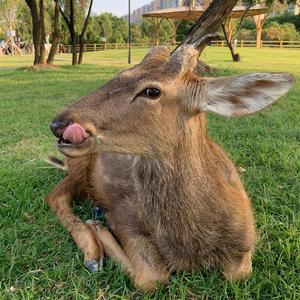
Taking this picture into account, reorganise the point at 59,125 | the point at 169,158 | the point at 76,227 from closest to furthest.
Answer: the point at 59,125 < the point at 169,158 < the point at 76,227

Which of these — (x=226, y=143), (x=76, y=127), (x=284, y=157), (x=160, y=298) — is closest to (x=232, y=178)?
(x=160, y=298)

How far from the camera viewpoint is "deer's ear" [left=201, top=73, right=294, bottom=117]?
209cm

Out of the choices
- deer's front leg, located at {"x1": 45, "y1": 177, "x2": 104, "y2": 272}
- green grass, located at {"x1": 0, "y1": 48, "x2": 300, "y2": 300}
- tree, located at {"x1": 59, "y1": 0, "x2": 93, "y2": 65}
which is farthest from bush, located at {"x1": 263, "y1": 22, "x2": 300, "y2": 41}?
deer's front leg, located at {"x1": 45, "y1": 177, "x2": 104, "y2": 272}

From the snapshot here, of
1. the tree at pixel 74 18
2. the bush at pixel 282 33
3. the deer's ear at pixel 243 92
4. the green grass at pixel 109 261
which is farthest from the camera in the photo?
the bush at pixel 282 33

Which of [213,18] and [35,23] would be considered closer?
[213,18]

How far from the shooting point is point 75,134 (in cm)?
218

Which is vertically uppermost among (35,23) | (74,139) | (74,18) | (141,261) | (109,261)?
(74,18)

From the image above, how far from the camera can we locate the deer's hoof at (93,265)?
272 centimetres

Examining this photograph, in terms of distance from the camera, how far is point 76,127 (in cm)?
217

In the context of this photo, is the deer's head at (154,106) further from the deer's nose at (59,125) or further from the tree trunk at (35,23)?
the tree trunk at (35,23)

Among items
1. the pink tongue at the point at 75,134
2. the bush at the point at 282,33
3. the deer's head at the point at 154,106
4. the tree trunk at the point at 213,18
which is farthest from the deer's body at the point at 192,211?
the bush at the point at 282,33

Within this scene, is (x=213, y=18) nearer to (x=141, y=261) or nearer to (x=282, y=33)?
(x=141, y=261)

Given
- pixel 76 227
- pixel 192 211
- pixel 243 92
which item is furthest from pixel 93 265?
pixel 243 92

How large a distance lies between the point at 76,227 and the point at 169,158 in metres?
1.06
